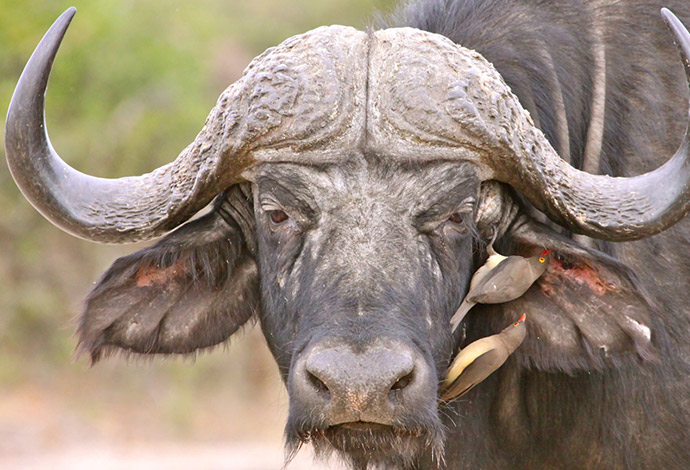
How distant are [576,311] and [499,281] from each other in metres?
0.40

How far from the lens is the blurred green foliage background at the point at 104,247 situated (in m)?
13.1

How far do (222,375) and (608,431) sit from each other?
9.56m

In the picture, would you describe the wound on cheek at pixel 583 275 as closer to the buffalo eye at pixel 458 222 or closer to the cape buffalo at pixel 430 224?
the cape buffalo at pixel 430 224

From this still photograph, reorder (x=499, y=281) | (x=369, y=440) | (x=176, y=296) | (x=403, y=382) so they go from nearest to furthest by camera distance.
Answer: (x=403, y=382), (x=369, y=440), (x=499, y=281), (x=176, y=296)

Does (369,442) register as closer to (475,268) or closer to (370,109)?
(475,268)

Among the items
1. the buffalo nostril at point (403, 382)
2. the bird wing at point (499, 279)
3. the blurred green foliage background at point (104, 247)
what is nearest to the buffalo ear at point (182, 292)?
the bird wing at point (499, 279)

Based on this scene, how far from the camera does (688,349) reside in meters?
4.62

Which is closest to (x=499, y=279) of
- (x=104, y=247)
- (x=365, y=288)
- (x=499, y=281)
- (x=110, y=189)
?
(x=499, y=281)

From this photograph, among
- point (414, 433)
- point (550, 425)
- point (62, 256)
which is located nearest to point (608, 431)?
point (550, 425)

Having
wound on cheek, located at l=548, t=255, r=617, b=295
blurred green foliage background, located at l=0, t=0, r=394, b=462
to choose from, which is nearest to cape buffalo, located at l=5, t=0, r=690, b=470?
wound on cheek, located at l=548, t=255, r=617, b=295

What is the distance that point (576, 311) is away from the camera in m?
4.50

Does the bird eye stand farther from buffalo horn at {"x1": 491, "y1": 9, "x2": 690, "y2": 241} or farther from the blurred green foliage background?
the blurred green foliage background

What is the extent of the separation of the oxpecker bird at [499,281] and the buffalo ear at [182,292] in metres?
0.97

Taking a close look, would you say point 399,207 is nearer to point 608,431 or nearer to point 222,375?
point 608,431
